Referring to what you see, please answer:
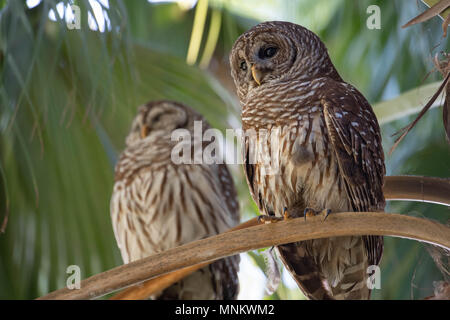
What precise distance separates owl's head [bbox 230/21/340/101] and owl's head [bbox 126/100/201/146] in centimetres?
80

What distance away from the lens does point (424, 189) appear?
1255 millimetres

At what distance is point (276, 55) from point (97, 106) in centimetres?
82

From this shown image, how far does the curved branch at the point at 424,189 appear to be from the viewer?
1.24 m

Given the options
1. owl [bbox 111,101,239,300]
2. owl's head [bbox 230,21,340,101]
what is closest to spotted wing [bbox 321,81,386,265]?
owl's head [bbox 230,21,340,101]

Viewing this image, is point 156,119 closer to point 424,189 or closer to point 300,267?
point 300,267

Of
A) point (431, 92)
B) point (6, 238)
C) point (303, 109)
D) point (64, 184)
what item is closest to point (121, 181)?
point (64, 184)

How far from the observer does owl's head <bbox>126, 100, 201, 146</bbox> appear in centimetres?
240

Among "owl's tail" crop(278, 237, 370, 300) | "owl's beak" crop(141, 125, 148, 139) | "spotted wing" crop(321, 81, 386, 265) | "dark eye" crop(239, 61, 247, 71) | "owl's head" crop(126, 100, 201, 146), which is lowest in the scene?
"owl's tail" crop(278, 237, 370, 300)

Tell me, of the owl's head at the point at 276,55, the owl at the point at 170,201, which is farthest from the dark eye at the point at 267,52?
the owl at the point at 170,201

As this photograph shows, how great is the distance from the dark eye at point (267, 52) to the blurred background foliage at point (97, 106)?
33 centimetres

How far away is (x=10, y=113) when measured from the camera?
1.80 metres

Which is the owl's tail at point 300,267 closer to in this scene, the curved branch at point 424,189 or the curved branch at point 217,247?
the curved branch at point 424,189

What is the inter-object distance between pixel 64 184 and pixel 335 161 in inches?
36.3

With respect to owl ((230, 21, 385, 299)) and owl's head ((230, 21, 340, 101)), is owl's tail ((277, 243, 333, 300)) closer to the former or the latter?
owl ((230, 21, 385, 299))
